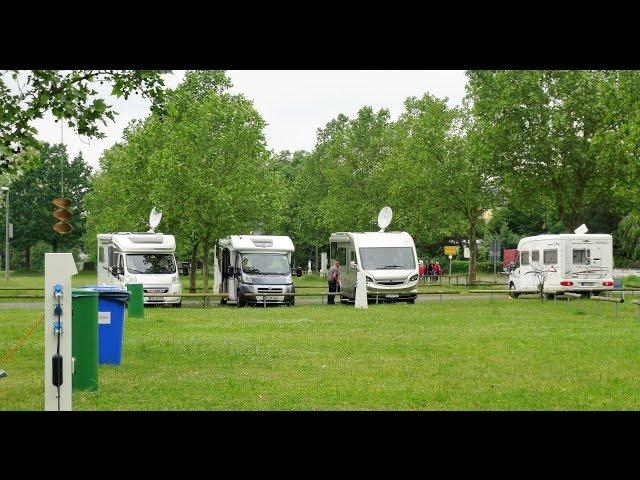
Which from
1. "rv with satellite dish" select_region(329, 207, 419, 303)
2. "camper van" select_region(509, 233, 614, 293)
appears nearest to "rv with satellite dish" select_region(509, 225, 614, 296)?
"camper van" select_region(509, 233, 614, 293)

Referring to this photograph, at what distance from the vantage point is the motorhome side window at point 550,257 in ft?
107

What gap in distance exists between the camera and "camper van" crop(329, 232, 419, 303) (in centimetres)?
3111

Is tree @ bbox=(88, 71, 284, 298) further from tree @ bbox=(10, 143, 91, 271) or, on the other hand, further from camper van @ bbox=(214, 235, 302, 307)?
tree @ bbox=(10, 143, 91, 271)

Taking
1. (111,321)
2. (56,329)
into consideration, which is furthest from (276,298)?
(56,329)

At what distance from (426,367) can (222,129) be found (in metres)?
Answer: 26.3

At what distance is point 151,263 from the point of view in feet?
102

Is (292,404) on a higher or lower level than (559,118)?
lower

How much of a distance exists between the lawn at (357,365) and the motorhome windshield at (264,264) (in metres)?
7.20

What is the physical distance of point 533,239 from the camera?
34.4 m
